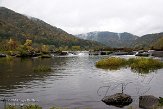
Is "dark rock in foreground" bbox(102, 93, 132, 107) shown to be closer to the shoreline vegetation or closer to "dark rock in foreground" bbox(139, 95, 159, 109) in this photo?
"dark rock in foreground" bbox(139, 95, 159, 109)

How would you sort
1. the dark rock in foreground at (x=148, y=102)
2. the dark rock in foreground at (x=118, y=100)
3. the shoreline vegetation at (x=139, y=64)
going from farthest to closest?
the shoreline vegetation at (x=139, y=64), the dark rock in foreground at (x=118, y=100), the dark rock in foreground at (x=148, y=102)

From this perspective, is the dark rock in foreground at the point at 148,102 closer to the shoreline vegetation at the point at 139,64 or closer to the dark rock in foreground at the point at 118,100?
the dark rock in foreground at the point at 118,100

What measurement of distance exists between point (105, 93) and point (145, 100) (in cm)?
827

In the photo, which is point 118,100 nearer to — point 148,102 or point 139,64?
point 148,102

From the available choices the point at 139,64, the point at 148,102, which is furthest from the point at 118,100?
the point at 139,64

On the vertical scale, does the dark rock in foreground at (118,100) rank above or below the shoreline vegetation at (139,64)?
below

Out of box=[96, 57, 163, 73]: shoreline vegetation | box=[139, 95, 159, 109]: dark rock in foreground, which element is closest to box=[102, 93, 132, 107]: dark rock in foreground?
box=[139, 95, 159, 109]: dark rock in foreground

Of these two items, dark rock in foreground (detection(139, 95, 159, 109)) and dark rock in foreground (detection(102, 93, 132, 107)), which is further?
dark rock in foreground (detection(102, 93, 132, 107))

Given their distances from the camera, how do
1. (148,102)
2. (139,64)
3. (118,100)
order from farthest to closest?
(139,64), (118,100), (148,102)

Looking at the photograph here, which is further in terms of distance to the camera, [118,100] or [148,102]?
[118,100]

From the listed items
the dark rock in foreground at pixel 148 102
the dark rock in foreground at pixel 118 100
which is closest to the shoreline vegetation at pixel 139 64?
the dark rock in foreground at pixel 118 100

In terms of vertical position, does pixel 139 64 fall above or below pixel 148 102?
above

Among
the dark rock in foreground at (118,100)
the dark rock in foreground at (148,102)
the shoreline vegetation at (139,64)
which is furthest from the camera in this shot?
the shoreline vegetation at (139,64)

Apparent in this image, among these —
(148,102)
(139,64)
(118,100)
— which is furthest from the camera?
(139,64)
